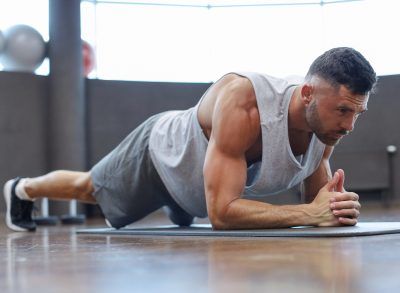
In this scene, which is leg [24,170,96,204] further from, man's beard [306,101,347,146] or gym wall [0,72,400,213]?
gym wall [0,72,400,213]

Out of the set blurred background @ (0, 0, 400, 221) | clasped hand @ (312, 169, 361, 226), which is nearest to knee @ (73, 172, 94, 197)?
clasped hand @ (312, 169, 361, 226)

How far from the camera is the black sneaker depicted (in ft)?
10.7

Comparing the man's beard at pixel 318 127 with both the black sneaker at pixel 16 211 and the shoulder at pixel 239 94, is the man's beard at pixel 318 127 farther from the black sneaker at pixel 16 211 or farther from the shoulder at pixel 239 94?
the black sneaker at pixel 16 211

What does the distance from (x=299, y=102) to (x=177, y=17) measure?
179 inches

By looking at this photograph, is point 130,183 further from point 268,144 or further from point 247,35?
point 247,35

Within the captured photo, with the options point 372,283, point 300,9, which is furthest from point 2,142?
point 372,283

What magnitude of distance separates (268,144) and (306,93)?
8.3 inches

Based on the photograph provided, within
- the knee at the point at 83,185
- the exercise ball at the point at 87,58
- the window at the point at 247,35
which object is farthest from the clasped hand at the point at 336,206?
the window at the point at 247,35

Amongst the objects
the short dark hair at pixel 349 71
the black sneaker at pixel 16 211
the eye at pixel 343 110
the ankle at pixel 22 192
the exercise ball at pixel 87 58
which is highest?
the exercise ball at pixel 87 58

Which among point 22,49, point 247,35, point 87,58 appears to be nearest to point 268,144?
point 22,49

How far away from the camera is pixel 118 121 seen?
614 cm

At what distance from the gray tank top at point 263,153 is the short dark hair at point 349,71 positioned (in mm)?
191

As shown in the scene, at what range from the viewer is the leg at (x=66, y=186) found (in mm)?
3025

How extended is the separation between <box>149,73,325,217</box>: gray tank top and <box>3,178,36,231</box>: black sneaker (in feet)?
2.96
